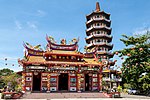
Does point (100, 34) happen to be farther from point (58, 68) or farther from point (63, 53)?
point (58, 68)

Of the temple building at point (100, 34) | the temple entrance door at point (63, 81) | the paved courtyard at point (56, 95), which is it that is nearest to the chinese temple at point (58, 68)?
the temple entrance door at point (63, 81)

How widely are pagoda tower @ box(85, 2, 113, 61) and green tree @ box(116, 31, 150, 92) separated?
17.9 m

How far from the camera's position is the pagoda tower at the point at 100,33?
153 ft

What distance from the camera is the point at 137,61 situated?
2695 cm

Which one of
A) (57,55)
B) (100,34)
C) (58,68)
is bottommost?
(58,68)

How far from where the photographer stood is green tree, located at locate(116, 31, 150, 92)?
25689 mm

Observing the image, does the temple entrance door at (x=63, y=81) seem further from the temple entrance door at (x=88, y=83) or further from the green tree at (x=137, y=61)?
the green tree at (x=137, y=61)

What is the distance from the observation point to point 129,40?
90.8 ft

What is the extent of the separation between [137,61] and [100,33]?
22524 millimetres

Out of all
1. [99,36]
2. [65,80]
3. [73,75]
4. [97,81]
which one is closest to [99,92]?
[97,81]

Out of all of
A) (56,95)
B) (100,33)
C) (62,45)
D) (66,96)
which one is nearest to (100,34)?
(100,33)

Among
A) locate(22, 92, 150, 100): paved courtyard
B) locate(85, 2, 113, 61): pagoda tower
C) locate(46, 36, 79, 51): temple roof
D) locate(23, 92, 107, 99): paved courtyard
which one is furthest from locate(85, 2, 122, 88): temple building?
locate(22, 92, 150, 100): paved courtyard

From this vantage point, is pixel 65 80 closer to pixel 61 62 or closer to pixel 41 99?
pixel 61 62

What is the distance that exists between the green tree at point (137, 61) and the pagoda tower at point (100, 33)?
17.9 metres
